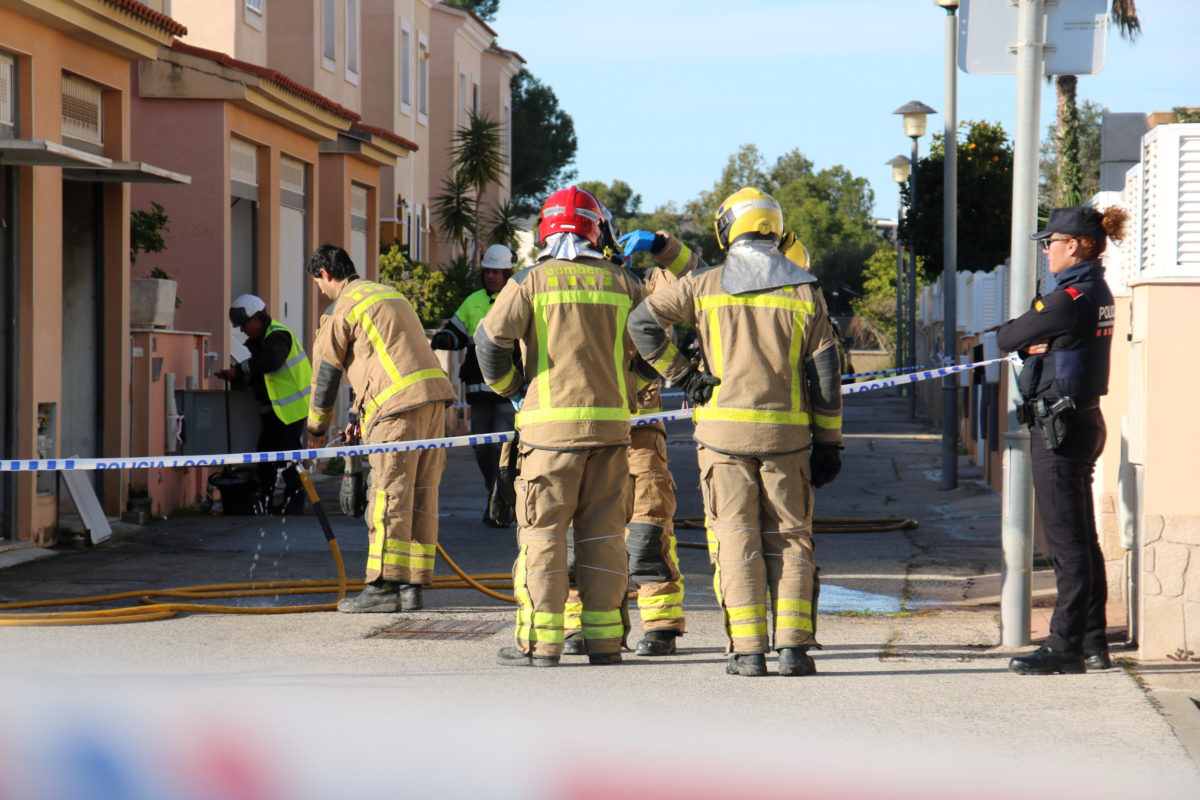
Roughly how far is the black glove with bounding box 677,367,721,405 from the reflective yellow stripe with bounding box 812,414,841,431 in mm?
448

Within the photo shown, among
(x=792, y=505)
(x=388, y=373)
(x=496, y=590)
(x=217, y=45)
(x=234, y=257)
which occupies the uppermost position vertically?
(x=217, y=45)

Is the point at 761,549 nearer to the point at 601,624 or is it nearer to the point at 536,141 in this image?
the point at 601,624

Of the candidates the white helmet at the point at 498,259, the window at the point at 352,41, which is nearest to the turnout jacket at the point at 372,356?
the white helmet at the point at 498,259

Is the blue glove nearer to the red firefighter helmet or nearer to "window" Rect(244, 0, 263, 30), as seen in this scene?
the red firefighter helmet

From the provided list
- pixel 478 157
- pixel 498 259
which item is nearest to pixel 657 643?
pixel 498 259

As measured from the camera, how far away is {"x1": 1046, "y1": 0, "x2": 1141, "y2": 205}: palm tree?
27.9m

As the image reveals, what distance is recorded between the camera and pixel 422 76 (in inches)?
1198

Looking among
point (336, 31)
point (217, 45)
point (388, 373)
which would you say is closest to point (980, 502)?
point (388, 373)

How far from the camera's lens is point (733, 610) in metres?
6.29

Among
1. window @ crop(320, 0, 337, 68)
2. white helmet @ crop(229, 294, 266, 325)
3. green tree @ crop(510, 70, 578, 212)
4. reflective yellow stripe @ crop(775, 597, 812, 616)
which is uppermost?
green tree @ crop(510, 70, 578, 212)

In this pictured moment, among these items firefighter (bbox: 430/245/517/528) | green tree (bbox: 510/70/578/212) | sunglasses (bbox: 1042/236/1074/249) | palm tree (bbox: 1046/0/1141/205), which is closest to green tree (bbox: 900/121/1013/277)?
palm tree (bbox: 1046/0/1141/205)

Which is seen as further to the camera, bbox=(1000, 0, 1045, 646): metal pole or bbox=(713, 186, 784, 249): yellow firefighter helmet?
bbox=(1000, 0, 1045, 646): metal pole

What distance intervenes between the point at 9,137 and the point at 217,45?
8.16 m

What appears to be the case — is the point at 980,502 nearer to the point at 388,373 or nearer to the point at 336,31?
the point at 388,373
